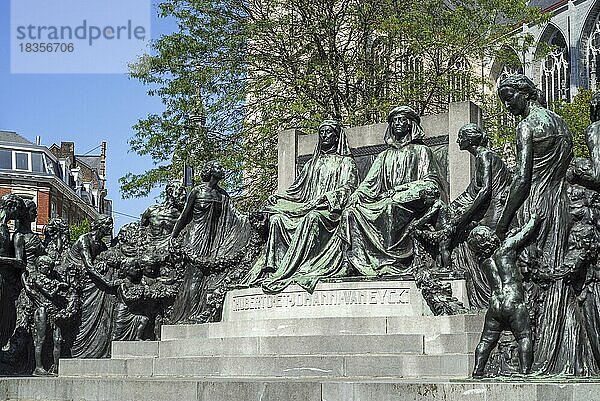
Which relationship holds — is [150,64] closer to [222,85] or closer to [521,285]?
[222,85]

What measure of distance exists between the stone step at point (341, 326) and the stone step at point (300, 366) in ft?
2.01

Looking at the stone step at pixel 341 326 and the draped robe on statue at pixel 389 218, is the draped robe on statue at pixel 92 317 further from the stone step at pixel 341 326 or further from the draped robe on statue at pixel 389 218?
the draped robe on statue at pixel 389 218

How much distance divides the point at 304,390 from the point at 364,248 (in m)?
3.91

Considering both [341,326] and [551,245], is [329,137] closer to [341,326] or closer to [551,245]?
[341,326]

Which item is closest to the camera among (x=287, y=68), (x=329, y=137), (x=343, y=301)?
(x=343, y=301)

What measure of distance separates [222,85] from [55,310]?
13.3 m

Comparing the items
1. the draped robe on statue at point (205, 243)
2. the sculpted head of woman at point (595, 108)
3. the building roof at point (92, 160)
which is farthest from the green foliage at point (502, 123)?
the building roof at point (92, 160)

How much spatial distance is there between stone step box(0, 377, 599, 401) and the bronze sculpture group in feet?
3.04

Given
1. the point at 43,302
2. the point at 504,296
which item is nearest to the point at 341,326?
the point at 504,296

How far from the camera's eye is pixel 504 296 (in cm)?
1051

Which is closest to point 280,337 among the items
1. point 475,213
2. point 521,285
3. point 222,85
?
point 475,213

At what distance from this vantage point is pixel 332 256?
14.5 metres

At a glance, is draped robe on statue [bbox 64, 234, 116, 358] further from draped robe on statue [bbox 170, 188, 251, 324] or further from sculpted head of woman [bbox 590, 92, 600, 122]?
sculpted head of woman [bbox 590, 92, 600, 122]

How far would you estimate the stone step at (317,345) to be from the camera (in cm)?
1220
